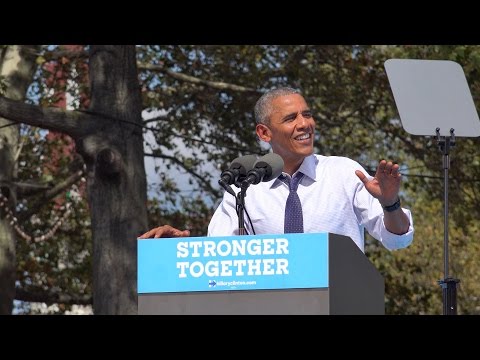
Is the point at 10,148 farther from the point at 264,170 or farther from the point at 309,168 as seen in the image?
the point at 264,170

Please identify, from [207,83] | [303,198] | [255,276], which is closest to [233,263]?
[255,276]

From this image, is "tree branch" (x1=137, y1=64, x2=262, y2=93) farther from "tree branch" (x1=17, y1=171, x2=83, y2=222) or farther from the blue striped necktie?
the blue striped necktie

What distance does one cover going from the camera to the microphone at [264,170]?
5.35m

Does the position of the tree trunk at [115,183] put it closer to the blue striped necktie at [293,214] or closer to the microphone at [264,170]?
the blue striped necktie at [293,214]

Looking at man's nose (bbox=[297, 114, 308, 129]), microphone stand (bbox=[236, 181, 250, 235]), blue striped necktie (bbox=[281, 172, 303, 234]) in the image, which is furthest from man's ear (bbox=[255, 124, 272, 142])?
microphone stand (bbox=[236, 181, 250, 235])

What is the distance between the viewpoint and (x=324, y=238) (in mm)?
4707

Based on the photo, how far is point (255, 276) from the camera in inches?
188

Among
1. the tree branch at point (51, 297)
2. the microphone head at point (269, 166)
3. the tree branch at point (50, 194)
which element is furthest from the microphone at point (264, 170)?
the tree branch at point (51, 297)

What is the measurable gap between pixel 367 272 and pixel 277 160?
698 mm

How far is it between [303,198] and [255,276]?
4.48 feet

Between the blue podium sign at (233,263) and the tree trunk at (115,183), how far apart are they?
9594 mm

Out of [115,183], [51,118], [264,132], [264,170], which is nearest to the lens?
[264,170]
